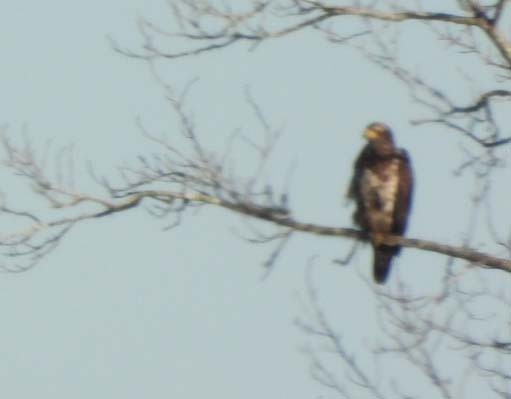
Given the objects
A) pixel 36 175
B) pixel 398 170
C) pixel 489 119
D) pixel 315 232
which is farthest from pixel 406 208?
pixel 36 175

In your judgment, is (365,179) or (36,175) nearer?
(36,175)

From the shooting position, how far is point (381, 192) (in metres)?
11.4

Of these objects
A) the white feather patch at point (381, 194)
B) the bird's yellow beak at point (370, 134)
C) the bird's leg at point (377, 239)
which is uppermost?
the bird's yellow beak at point (370, 134)

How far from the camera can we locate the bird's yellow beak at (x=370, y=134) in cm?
1180

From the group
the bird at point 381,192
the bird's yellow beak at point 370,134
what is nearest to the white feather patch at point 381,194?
the bird at point 381,192

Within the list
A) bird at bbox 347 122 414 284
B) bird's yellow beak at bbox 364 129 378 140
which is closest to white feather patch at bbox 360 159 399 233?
bird at bbox 347 122 414 284

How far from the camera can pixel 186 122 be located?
32.3 feet

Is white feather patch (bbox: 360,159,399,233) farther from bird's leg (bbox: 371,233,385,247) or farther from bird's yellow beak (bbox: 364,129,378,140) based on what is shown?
bird's yellow beak (bbox: 364,129,378,140)

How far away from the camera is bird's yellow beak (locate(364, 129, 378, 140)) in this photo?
38.7 feet

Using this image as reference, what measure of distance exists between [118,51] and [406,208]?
2.07m

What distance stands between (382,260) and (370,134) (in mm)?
945

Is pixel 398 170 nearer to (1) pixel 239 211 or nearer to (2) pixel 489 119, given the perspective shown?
(2) pixel 489 119

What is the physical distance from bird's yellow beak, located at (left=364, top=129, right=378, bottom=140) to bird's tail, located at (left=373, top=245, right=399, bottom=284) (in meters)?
0.87

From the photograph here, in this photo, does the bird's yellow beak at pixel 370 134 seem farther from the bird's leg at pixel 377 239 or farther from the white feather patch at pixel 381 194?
the bird's leg at pixel 377 239
